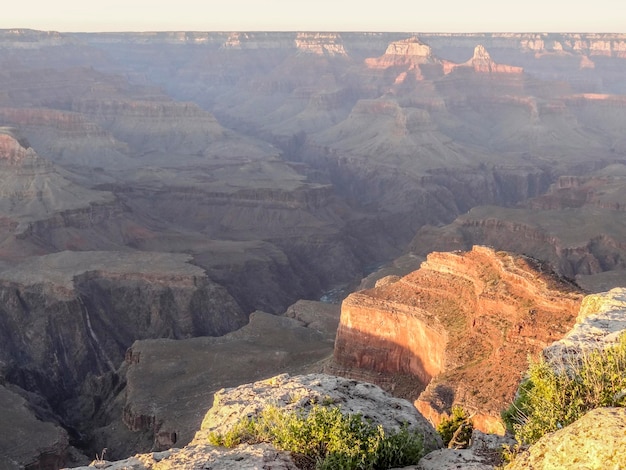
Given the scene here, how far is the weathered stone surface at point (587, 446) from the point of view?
1438 cm

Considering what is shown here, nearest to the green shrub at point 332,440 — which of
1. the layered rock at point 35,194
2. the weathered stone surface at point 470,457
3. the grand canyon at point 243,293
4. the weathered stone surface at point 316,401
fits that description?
the weathered stone surface at point 470,457

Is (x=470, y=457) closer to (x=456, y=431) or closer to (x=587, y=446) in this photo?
(x=587, y=446)

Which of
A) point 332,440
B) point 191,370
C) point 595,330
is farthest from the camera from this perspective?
point 191,370

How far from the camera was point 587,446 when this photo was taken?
A: 14.8m

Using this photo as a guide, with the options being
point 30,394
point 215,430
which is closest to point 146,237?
point 30,394

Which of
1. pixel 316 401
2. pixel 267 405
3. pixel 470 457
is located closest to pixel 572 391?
pixel 470 457

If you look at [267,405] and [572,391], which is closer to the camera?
[572,391]

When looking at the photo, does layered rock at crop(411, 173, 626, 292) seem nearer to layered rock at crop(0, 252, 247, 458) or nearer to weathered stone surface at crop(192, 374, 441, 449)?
layered rock at crop(0, 252, 247, 458)

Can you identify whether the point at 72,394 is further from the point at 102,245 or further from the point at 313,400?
the point at 313,400

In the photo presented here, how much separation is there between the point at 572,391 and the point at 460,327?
30325mm

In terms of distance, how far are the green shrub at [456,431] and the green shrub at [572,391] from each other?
374 centimetres

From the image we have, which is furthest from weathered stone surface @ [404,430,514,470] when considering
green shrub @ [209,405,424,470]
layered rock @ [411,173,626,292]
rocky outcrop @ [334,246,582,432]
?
layered rock @ [411,173,626,292]

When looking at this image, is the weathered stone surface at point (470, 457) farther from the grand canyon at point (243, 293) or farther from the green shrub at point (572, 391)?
the grand canyon at point (243, 293)

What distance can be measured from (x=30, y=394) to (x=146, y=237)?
67.4 m
